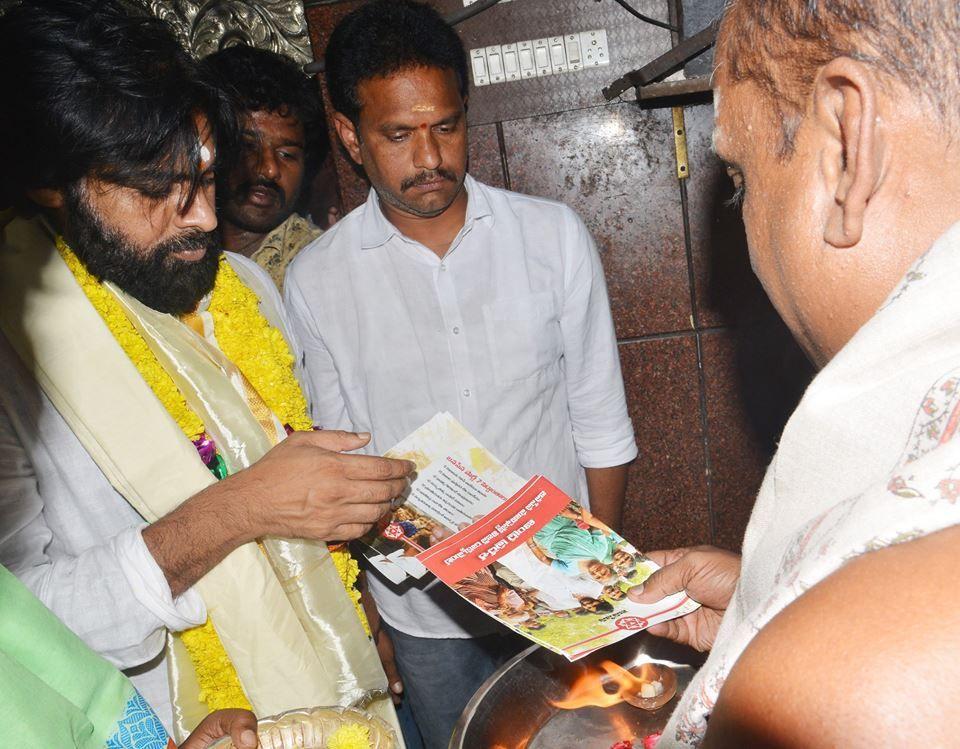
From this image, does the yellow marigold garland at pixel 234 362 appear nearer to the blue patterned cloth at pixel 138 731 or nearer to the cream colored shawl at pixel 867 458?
the blue patterned cloth at pixel 138 731

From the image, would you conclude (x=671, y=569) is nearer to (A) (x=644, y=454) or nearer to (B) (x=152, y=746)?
(B) (x=152, y=746)

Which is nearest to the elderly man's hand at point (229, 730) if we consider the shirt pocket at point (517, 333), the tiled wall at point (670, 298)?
the shirt pocket at point (517, 333)

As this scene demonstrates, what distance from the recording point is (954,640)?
17.8 inches

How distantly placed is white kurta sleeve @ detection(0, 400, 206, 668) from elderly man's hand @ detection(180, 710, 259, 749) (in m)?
0.30

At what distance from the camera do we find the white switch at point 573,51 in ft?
9.26

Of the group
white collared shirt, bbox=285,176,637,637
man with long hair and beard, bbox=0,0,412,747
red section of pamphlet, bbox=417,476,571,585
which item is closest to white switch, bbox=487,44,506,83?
white collared shirt, bbox=285,176,637,637

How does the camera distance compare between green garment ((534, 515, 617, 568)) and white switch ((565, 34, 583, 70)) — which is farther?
white switch ((565, 34, 583, 70))

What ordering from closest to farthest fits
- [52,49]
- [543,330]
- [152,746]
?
[152,746]
[52,49]
[543,330]

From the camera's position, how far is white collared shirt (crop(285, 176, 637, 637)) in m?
2.48

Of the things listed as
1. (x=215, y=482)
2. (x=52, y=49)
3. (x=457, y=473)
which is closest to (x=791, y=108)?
(x=457, y=473)

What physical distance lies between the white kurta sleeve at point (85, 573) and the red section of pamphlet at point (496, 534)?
1.80 feet

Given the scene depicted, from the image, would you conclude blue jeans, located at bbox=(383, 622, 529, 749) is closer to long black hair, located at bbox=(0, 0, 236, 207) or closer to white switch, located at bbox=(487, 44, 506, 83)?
long black hair, located at bbox=(0, 0, 236, 207)

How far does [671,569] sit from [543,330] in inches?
46.1

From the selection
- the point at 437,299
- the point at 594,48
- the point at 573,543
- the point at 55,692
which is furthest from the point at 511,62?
the point at 55,692
